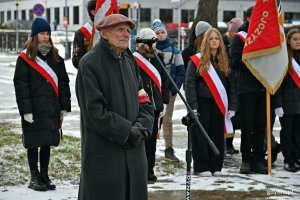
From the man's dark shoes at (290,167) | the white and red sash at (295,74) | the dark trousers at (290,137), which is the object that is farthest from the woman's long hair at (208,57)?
the man's dark shoes at (290,167)

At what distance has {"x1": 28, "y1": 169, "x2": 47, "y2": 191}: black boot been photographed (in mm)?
7496

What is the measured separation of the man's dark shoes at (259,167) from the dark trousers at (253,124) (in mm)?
58

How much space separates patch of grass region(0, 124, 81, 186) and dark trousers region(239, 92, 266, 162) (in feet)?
7.32

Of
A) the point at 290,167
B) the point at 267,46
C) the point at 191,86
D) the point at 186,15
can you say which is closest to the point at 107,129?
the point at 191,86

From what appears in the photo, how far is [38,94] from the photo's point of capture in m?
7.44

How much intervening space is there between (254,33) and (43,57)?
2613 millimetres

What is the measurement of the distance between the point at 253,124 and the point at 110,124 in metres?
4.26

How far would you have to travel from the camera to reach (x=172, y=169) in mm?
8828

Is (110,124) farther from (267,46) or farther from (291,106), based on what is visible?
(291,106)

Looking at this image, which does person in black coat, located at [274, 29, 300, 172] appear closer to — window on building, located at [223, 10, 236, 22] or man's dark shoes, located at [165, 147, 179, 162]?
man's dark shoes, located at [165, 147, 179, 162]

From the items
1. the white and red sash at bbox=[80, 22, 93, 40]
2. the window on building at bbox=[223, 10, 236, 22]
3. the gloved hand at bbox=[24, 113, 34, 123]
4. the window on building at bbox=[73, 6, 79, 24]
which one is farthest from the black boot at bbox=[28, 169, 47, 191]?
the window on building at bbox=[223, 10, 236, 22]

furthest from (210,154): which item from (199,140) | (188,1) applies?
(188,1)

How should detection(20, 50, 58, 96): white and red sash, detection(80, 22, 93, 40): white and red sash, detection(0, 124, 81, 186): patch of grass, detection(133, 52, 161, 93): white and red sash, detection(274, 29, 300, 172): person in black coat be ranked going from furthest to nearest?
1. detection(274, 29, 300, 172): person in black coat
2. detection(0, 124, 81, 186): patch of grass
3. detection(133, 52, 161, 93): white and red sash
4. detection(80, 22, 93, 40): white and red sash
5. detection(20, 50, 58, 96): white and red sash

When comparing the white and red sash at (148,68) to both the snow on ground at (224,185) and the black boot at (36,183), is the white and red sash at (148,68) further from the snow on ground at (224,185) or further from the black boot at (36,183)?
the black boot at (36,183)
